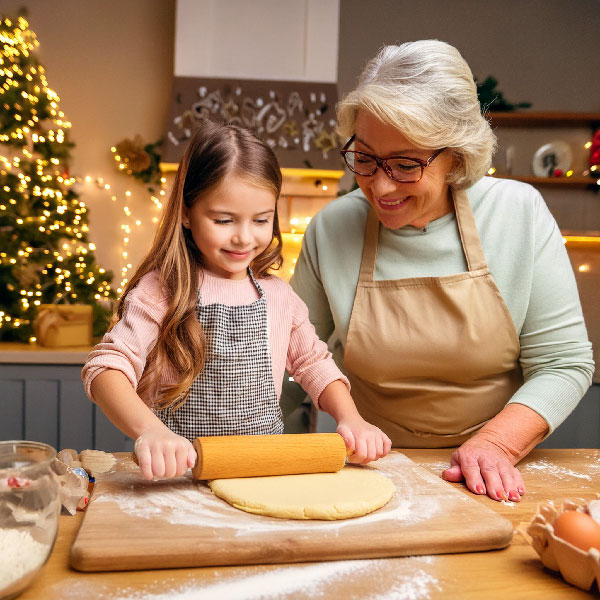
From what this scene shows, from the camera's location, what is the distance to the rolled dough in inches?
30.3

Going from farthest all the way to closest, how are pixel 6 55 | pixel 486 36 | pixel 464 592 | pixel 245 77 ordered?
pixel 486 36
pixel 245 77
pixel 6 55
pixel 464 592

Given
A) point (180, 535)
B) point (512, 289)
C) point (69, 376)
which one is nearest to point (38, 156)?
point (69, 376)

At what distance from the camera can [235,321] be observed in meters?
1.12

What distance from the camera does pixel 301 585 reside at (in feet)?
2.12

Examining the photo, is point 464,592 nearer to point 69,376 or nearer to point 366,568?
point 366,568

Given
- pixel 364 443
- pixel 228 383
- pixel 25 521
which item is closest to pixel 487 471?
pixel 364 443

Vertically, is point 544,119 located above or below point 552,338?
above

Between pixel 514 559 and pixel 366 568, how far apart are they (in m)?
0.17

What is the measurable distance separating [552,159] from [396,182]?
2758 millimetres

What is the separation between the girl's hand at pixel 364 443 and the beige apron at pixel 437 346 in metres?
0.34

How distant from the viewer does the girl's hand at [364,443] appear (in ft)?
3.21

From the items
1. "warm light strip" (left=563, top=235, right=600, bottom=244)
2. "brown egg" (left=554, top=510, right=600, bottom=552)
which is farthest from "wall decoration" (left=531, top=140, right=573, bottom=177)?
"brown egg" (left=554, top=510, right=600, bottom=552)

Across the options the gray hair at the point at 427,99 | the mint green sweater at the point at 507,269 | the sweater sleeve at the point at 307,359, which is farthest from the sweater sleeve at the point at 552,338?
the sweater sleeve at the point at 307,359

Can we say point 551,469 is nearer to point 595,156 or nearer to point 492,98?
point 492,98
